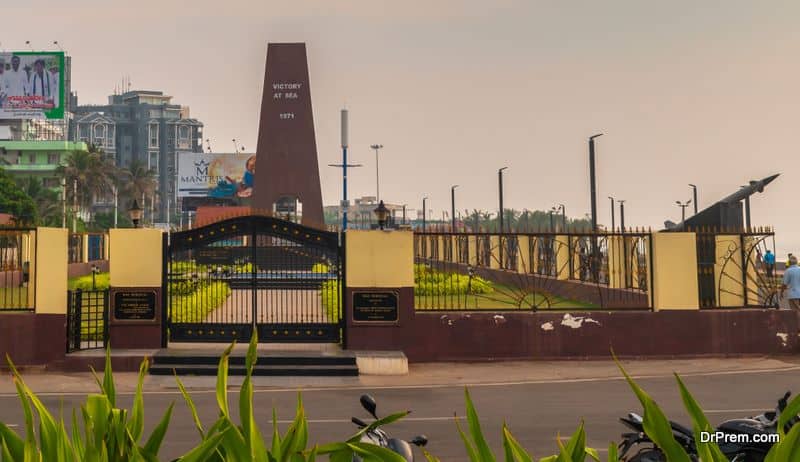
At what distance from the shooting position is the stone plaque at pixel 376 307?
15.3 metres

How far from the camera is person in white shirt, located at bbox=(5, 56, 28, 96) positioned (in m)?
64.9

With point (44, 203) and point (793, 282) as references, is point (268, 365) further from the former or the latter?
point (44, 203)

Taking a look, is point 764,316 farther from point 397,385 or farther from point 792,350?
point 397,385

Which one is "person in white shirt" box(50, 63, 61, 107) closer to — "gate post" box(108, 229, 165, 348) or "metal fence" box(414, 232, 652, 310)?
"metal fence" box(414, 232, 652, 310)

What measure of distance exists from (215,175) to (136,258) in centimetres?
9733

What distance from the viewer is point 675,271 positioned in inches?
618

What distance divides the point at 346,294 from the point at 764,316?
8.76m

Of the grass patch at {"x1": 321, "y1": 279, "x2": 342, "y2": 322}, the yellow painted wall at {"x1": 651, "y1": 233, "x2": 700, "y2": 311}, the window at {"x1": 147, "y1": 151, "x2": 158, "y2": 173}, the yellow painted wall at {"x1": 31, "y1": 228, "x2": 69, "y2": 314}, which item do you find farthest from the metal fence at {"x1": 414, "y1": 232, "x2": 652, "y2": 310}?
the window at {"x1": 147, "y1": 151, "x2": 158, "y2": 173}

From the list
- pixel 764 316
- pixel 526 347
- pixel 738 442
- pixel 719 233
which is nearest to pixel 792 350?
pixel 764 316

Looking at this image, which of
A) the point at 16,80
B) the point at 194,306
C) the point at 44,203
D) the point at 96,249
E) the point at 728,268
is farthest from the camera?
the point at 44,203

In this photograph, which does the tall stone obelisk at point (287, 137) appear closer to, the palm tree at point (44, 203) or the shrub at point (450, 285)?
the shrub at point (450, 285)

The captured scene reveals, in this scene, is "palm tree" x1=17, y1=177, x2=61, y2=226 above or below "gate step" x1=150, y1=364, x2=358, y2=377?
above

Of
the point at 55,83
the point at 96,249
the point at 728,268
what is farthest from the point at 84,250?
the point at 728,268

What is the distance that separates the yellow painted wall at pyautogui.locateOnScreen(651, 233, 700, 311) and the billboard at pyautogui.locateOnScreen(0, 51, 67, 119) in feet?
196
